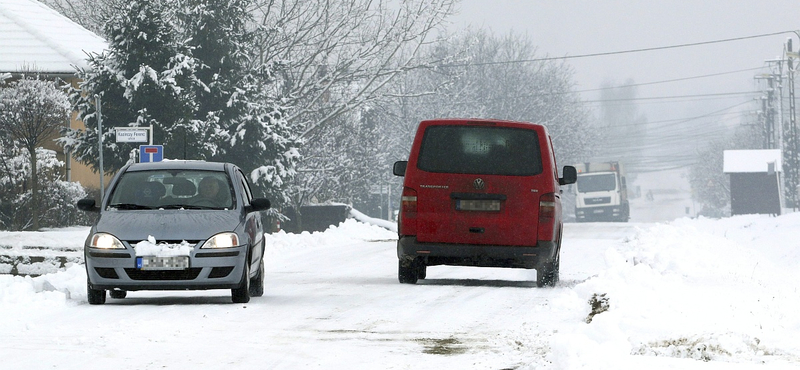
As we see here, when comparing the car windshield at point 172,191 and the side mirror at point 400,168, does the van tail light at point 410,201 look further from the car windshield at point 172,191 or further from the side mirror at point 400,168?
the car windshield at point 172,191

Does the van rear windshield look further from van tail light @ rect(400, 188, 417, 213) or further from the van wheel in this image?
the van wheel

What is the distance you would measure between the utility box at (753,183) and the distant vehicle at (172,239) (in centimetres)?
7782

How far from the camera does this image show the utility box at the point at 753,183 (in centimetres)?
8819

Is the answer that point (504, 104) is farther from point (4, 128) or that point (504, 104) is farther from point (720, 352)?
point (720, 352)

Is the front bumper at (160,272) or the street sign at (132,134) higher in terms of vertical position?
the street sign at (132,134)

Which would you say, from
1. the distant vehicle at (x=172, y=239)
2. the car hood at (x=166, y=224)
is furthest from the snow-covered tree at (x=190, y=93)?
the car hood at (x=166, y=224)

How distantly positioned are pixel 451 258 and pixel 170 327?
497 centimetres

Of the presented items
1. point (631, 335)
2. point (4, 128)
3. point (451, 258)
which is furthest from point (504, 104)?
point (631, 335)

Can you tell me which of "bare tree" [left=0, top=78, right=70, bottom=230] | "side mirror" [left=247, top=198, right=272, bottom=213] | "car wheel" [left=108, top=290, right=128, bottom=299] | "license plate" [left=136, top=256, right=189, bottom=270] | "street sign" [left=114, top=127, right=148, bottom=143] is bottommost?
"car wheel" [left=108, top=290, right=128, bottom=299]

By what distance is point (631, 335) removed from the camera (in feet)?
27.7

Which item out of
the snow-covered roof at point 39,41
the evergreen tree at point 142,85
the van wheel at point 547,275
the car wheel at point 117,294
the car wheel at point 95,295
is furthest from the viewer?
the snow-covered roof at point 39,41

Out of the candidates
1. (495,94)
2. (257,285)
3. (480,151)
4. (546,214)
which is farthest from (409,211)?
(495,94)

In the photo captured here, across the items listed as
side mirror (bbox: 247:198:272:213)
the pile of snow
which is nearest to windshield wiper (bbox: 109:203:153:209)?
the pile of snow

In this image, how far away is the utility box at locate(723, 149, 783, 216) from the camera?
8819 centimetres
